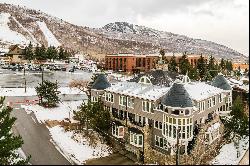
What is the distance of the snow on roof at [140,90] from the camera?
41219 millimetres

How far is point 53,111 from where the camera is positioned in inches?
2247

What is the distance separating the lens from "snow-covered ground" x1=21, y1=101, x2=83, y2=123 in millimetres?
53481

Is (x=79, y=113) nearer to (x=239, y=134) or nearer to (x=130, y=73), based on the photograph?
(x=239, y=134)

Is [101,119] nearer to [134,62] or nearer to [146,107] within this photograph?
[146,107]

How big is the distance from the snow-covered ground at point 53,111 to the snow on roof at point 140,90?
36.4ft

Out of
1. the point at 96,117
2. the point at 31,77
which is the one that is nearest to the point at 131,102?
the point at 96,117

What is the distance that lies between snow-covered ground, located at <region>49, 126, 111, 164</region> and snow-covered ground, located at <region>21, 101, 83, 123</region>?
6.59 metres

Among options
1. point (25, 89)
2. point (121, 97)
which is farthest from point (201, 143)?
point (25, 89)

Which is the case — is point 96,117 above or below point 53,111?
above

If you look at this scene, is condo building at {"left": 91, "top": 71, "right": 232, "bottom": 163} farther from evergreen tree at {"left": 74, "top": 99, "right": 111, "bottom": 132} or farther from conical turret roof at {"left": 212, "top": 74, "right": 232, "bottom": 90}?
evergreen tree at {"left": 74, "top": 99, "right": 111, "bottom": 132}

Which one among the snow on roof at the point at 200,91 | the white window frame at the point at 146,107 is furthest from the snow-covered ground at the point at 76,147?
the snow on roof at the point at 200,91

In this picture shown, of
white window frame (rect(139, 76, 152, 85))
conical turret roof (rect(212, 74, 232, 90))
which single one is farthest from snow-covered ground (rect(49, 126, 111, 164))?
conical turret roof (rect(212, 74, 232, 90))

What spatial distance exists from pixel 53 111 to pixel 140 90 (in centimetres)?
1963

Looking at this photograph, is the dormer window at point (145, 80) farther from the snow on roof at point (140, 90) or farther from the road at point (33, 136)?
the road at point (33, 136)
